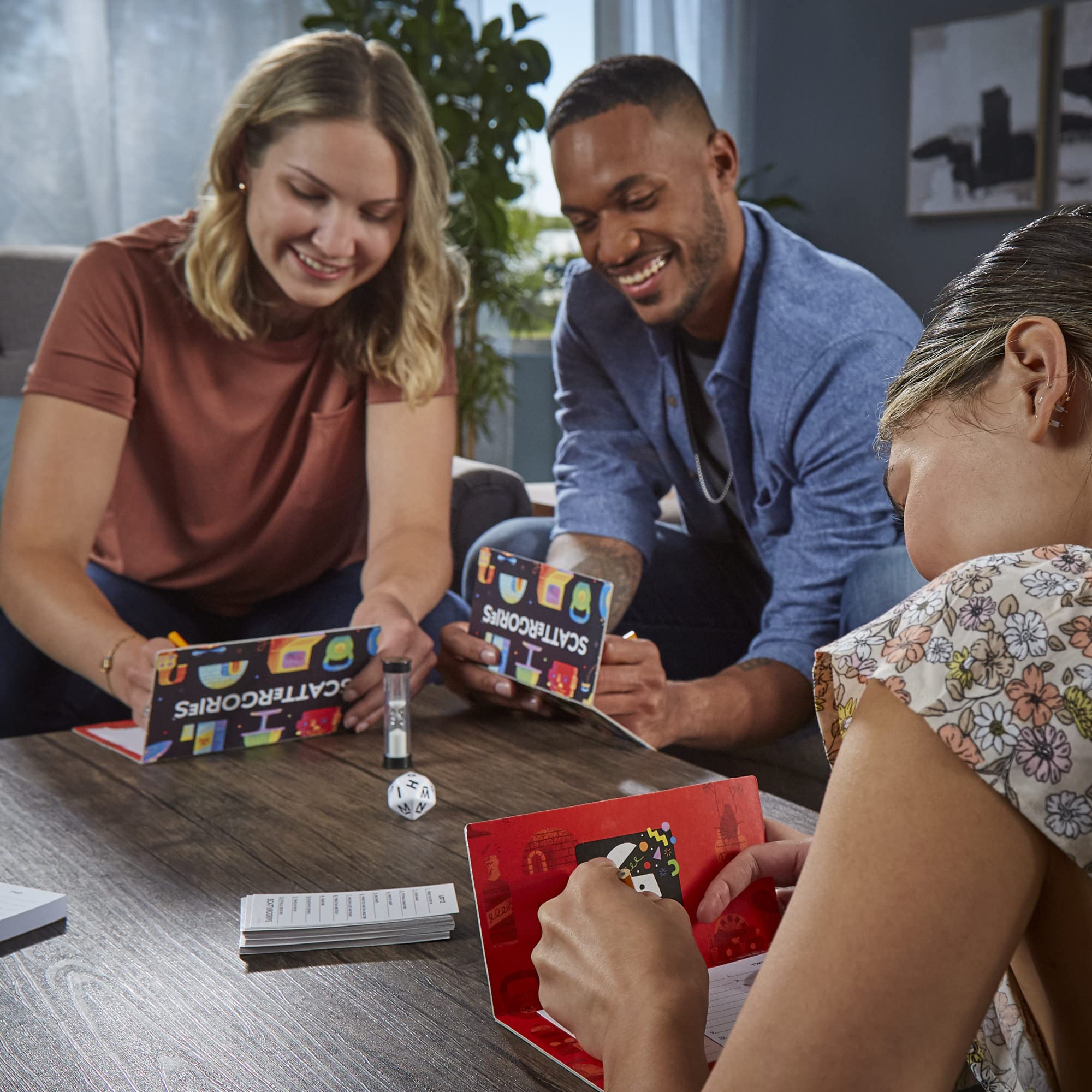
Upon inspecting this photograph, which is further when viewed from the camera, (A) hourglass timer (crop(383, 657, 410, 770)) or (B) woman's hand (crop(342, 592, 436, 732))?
(B) woman's hand (crop(342, 592, 436, 732))

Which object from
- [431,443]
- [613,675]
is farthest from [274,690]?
[431,443]

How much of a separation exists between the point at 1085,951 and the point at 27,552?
4.54 ft

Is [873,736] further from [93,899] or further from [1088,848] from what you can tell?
[93,899]

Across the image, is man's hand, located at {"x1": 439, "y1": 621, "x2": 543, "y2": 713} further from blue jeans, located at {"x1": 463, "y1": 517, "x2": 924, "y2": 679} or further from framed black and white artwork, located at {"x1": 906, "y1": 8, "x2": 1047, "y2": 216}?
framed black and white artwork, located at {"x1": 906, "y1": 8, "x2": 1047, "y2": 216}

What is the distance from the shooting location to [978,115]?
3.98m

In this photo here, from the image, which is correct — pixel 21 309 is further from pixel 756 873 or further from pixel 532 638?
pixel 756 873

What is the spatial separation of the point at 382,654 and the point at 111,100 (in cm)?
258

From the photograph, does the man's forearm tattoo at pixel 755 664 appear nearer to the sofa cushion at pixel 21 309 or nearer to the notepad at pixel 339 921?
the notepad at pixel 339 921

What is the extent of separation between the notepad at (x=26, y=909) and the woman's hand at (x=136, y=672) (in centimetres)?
36

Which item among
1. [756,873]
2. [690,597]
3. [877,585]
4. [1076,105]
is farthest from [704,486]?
[1076,105]

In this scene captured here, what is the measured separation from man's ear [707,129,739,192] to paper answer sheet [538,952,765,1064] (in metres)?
1.33

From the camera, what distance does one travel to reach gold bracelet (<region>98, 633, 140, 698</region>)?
141cm

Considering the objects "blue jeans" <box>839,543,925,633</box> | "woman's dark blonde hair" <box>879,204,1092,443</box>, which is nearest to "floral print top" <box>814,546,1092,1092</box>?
"woman's dark blonde hair" <box>879,204,1092,443</box>

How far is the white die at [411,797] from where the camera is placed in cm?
109
